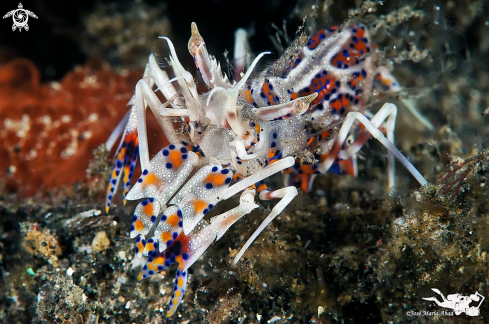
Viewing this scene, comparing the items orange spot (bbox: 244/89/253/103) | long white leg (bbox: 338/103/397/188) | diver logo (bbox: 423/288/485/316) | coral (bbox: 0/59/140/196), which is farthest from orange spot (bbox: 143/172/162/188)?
diver logo (bbox: 423/288/485/316)

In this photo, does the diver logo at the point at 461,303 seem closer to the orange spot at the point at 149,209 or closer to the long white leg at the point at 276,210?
the long white leg at the point at 276,210

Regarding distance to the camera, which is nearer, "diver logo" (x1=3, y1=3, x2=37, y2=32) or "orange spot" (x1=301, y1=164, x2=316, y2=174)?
"orange spot" (x1=301, y1=164, x2=316, y2=174)

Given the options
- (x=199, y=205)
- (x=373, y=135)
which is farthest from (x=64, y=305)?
(x=373, y=135)

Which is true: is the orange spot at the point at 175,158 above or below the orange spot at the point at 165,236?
above

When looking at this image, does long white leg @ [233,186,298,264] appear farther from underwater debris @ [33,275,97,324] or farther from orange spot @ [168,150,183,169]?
underwater debris @ [33,275,97,324]

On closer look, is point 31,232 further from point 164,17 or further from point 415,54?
point 415,54

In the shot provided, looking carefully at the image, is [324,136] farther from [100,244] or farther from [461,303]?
[100,244]

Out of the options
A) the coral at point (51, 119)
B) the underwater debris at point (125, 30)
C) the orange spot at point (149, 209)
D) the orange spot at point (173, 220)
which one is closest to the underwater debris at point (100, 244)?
the orange spot at point (149, 209)
